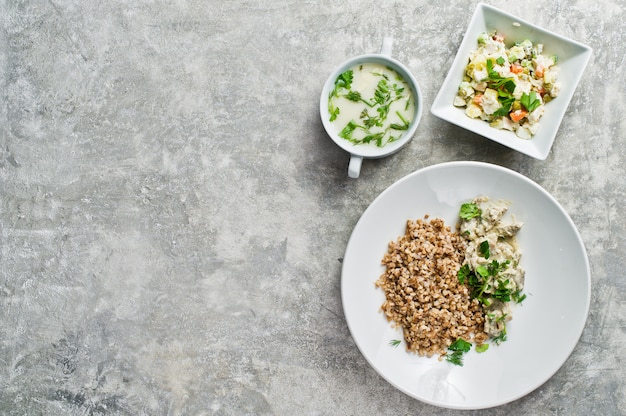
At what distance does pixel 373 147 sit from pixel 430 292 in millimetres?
552

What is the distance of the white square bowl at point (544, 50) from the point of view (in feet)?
6.85

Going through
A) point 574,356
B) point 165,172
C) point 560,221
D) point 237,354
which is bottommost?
point 237,354

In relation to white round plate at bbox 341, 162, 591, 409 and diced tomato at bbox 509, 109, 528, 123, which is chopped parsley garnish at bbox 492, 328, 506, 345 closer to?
white round plate at bbox 341, 162, 591, 409

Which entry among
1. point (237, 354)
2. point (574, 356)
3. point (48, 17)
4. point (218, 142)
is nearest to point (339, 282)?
point (237, 354)

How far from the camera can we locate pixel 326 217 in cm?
232

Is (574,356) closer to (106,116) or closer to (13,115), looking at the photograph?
(106,116)

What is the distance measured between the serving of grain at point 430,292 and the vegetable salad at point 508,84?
42cm

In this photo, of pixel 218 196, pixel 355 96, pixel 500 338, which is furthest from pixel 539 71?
pixel 218 196

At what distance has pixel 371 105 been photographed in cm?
210

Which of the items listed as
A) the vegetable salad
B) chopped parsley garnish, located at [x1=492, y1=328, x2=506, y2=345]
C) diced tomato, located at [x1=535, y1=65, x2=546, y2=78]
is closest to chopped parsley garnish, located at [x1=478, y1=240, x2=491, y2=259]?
chopped parsley garnish, located at [x1=492, y1=328, x2=506, y2=345]

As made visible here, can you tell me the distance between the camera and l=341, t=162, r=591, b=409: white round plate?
2.12 m

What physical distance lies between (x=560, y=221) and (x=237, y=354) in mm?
1298

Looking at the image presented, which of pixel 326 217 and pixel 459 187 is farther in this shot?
pixel 326 217

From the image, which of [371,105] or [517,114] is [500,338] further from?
[371,105]
